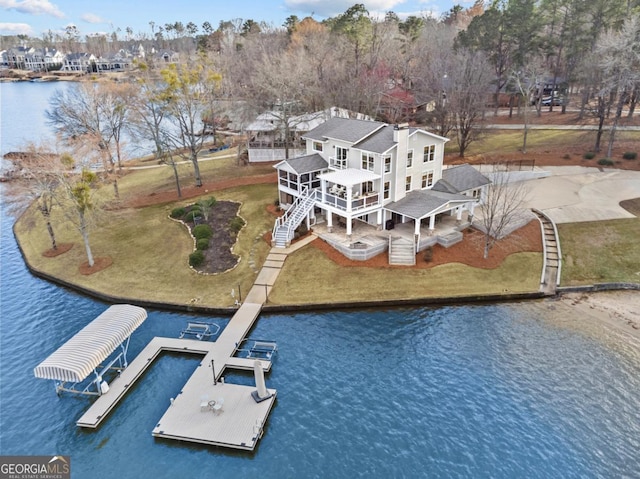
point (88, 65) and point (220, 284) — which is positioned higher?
point (88, 65)

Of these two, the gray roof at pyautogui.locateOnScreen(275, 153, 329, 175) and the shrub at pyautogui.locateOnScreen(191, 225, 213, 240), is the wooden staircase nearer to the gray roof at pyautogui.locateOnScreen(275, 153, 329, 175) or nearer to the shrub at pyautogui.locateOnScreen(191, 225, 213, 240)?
the gray roof at pyautogui.locateOnScreen(275, 153, 329, 175)

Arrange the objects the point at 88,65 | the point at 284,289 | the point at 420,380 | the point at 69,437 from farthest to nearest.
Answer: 1. the point at 88,65
2. the point at 284,289
3. the point at 420,380
4. the point at 69,437

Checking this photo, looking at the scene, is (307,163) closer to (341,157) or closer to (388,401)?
(341,157)

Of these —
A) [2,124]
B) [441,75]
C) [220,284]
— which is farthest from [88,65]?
[220,284]

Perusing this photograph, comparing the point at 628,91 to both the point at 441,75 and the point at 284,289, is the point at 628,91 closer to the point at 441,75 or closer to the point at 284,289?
the point at 441,75

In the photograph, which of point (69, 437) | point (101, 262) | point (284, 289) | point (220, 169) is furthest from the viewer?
point (220, 169)

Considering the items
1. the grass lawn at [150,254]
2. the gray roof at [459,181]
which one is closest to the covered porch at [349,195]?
the grass lawn at [150,254]

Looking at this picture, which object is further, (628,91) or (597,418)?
(628,91)
